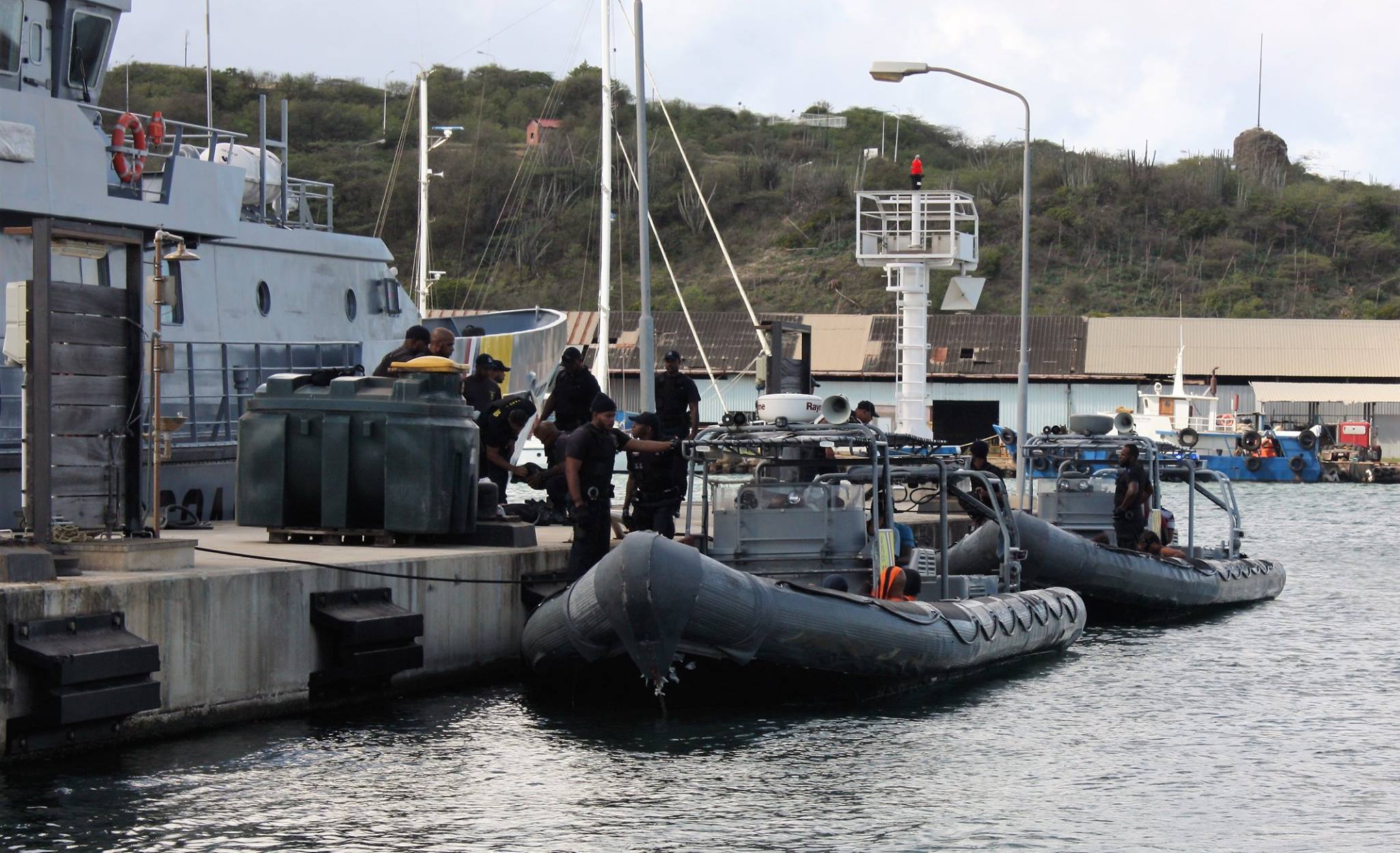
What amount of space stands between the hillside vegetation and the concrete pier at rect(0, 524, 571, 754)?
2617 inches

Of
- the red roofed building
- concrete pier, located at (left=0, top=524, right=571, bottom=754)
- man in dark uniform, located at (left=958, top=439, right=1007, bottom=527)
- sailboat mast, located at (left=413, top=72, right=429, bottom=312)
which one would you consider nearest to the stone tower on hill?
the red roofed building

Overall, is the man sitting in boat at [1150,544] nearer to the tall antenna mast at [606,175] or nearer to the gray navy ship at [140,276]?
the gray navy ship at [140,276]

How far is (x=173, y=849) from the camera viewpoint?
908cm

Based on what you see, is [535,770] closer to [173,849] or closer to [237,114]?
[173,849]

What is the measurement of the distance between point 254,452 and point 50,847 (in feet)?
18.3

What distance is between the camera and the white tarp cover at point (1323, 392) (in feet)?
210

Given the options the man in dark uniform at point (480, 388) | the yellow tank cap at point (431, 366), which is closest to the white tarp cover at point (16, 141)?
the man in dark uniform at point (480, 388)

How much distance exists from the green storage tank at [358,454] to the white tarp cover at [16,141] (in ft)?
16.1

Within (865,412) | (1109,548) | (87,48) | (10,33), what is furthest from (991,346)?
(10,33)

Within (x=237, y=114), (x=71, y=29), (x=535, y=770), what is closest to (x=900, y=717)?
(x=535, y=770)

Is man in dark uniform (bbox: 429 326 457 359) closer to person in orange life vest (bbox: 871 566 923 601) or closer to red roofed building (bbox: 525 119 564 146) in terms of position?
person in orange life vest (bbox: 871 566 923 601)

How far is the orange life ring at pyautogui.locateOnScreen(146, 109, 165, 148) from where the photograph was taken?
1888 cm

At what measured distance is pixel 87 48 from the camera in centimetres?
1897

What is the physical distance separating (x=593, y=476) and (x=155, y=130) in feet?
26.9
